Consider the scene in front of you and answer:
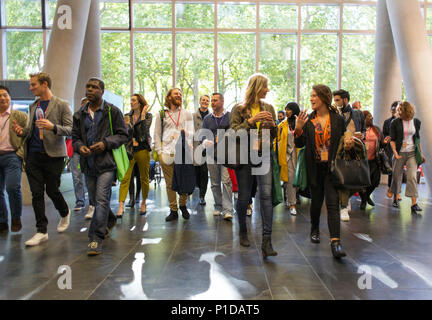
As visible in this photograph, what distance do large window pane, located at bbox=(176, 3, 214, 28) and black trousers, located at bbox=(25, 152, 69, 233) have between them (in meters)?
9.08

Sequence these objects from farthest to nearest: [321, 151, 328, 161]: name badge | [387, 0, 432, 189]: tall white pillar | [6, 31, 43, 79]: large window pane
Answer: [6, 31, 43, 79]: large window pane < [387, 0, 432, 189]: tall white pillar < [321, 151, 328, 161]: name badge

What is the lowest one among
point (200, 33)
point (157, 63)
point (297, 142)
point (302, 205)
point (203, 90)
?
point (302, 205)

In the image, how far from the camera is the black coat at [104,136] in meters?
3.67

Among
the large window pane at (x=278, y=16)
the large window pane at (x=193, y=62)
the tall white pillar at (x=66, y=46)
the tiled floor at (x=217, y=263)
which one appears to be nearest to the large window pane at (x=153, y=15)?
the large window pane at (x=193, y=62)

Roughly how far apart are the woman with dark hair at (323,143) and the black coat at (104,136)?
192 cm

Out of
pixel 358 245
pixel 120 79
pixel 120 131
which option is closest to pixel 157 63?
pixel 120 79

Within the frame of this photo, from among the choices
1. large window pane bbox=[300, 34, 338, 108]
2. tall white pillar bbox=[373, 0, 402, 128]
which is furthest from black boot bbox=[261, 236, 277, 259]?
large window pane bbox=[300, 34, 338, 108]

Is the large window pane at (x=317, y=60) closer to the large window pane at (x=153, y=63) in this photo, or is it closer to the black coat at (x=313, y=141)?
the large window pane at (x=153, y=63)

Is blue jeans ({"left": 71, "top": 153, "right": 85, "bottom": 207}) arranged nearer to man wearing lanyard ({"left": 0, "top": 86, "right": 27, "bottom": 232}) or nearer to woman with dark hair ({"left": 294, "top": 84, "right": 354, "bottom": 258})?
man wearing lanyard ({"left": 0, "top": 86, "right": 27, "bottom": 232})

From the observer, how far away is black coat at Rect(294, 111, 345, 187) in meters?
3.48

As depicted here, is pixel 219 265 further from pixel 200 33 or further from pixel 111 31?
pixel 111 31

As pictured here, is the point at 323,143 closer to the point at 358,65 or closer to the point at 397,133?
the point at 397,133

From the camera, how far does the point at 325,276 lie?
2.87 metres

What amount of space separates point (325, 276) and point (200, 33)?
10530 millimetres
